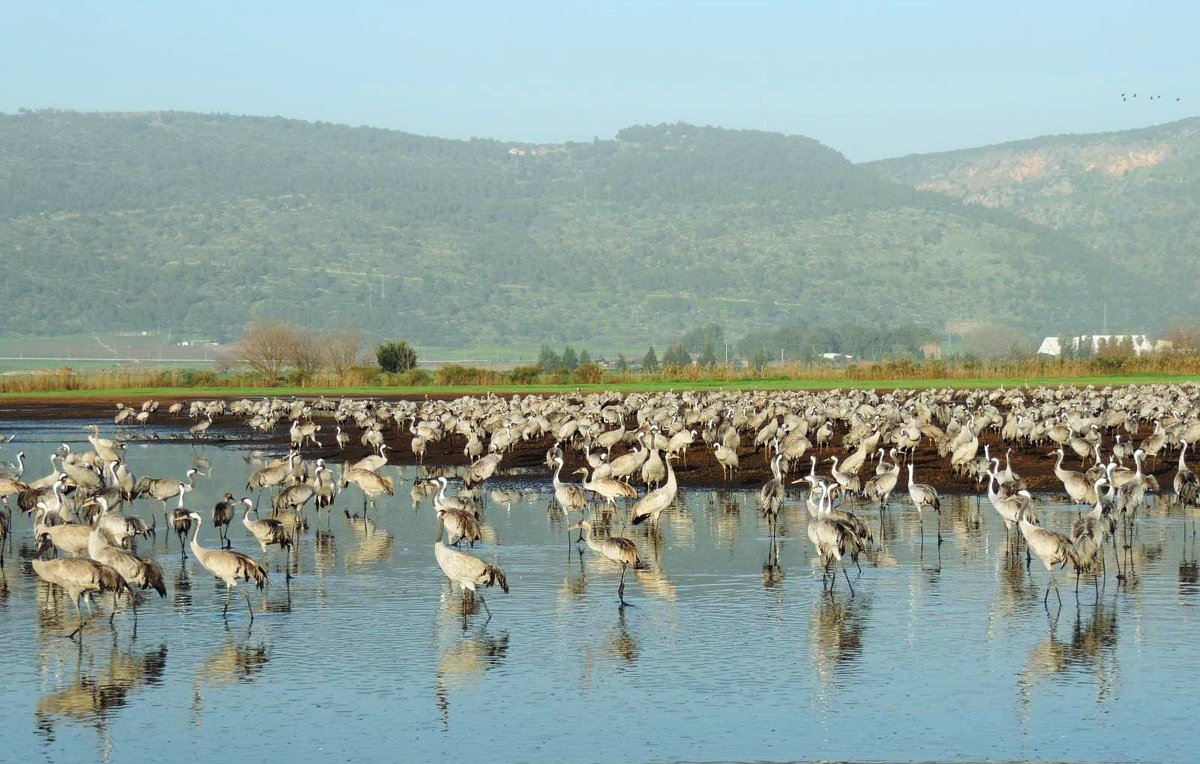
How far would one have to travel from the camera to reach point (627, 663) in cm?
1336

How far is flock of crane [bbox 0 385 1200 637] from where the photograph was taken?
16062mm

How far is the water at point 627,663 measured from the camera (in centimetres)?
1105

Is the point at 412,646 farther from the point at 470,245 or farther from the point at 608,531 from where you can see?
the point at 470,245

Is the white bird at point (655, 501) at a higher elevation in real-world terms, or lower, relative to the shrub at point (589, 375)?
lower

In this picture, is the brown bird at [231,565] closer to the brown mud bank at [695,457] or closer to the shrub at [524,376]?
the brown mud bank at [695,457]

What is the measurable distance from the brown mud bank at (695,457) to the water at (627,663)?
838 cm

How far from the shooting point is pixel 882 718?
37.8 ft

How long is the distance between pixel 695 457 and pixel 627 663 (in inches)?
792

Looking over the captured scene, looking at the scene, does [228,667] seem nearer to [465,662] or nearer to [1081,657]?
[465,662]

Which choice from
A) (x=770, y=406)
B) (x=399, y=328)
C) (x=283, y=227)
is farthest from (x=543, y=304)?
(x=770, y=406)

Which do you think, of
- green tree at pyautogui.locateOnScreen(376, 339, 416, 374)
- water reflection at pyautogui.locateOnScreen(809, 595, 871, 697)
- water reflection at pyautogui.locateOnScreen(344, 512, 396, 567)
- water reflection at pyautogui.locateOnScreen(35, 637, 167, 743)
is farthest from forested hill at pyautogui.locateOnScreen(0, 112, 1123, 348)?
water reflection at pyautogui.locateOnScreen(35, 637, 167, 743)

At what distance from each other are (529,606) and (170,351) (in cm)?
14029

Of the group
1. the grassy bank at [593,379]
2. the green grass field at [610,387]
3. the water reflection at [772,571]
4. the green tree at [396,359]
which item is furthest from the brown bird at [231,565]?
the green tree at [396,359]

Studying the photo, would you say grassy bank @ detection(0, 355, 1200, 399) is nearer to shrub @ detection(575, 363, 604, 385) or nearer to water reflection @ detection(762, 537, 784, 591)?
shrub @ detection(575, 363, 604, 385)
